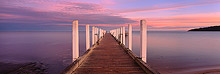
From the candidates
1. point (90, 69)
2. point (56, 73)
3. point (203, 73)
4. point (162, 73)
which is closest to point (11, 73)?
point (56, 73)

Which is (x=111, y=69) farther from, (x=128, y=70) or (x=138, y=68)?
(x=138, y=68)

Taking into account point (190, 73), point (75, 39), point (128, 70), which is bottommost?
point (190, 73)

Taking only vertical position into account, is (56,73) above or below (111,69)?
below

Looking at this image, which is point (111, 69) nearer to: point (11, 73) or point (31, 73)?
point (31, 73)

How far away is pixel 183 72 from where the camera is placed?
859 cm

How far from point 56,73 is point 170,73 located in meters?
6.79

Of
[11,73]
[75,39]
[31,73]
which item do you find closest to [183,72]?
[75,39]

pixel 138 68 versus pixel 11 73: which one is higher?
pixel 138 68

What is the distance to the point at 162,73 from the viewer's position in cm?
833

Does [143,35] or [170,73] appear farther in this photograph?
[170,73]

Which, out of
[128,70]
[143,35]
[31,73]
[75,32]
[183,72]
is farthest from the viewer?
[183,72]

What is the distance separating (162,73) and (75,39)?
233 inches

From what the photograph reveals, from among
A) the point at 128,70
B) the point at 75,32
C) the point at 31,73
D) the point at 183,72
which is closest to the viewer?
the point at 128,70

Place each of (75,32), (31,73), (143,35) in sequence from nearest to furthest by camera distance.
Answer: (143,35) < (75,32) < (31,73)
